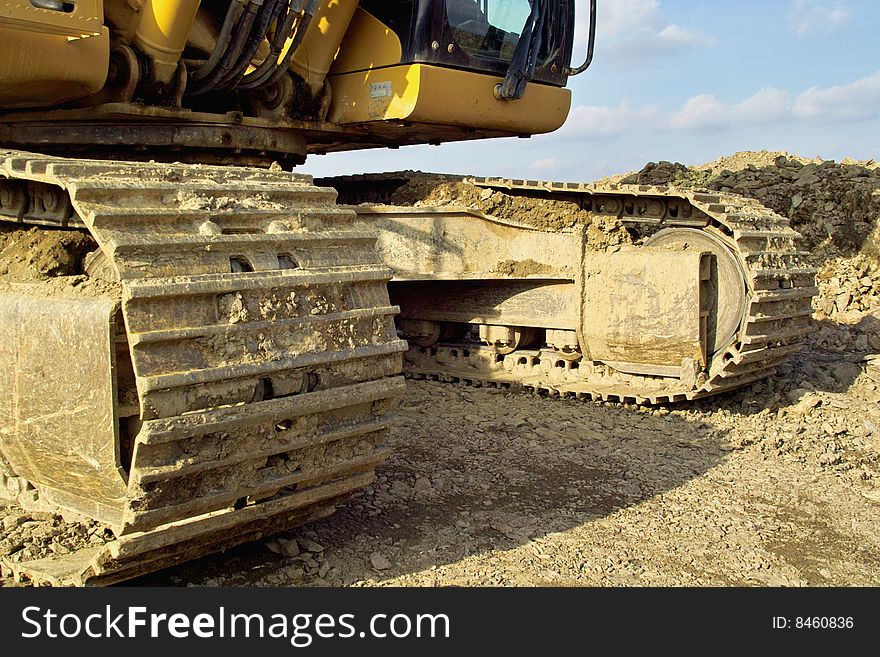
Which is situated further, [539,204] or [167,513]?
[539,204]

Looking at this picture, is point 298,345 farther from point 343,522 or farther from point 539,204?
point 539,204

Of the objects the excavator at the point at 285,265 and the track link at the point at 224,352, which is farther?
the excavator at the point at 285,265

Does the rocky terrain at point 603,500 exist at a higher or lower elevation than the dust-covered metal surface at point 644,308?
lower

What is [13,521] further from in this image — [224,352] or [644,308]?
[644,308]

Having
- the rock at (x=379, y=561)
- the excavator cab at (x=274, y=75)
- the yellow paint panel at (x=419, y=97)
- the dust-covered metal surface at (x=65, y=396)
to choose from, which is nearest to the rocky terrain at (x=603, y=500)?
the rock at (x=379, y=561)

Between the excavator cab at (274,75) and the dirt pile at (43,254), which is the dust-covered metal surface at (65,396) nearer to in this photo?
the dirt pile at (43,254)

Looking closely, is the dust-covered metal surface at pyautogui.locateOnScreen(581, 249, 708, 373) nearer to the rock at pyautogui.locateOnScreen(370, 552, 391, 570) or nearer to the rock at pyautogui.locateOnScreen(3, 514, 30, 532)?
the rock at pyautogui.locateOnScreen(370, 552, 391, 570)

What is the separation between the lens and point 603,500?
16.8 feet

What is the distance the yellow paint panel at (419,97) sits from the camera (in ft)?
21.2


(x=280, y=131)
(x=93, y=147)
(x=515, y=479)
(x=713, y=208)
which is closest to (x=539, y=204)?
(x=713, y=208)

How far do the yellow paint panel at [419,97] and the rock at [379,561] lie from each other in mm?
3229

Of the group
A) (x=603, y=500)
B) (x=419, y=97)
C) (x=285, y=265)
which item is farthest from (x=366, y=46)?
(x=603, y=500)

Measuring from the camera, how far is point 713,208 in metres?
6.55

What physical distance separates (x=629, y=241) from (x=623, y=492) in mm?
2388
